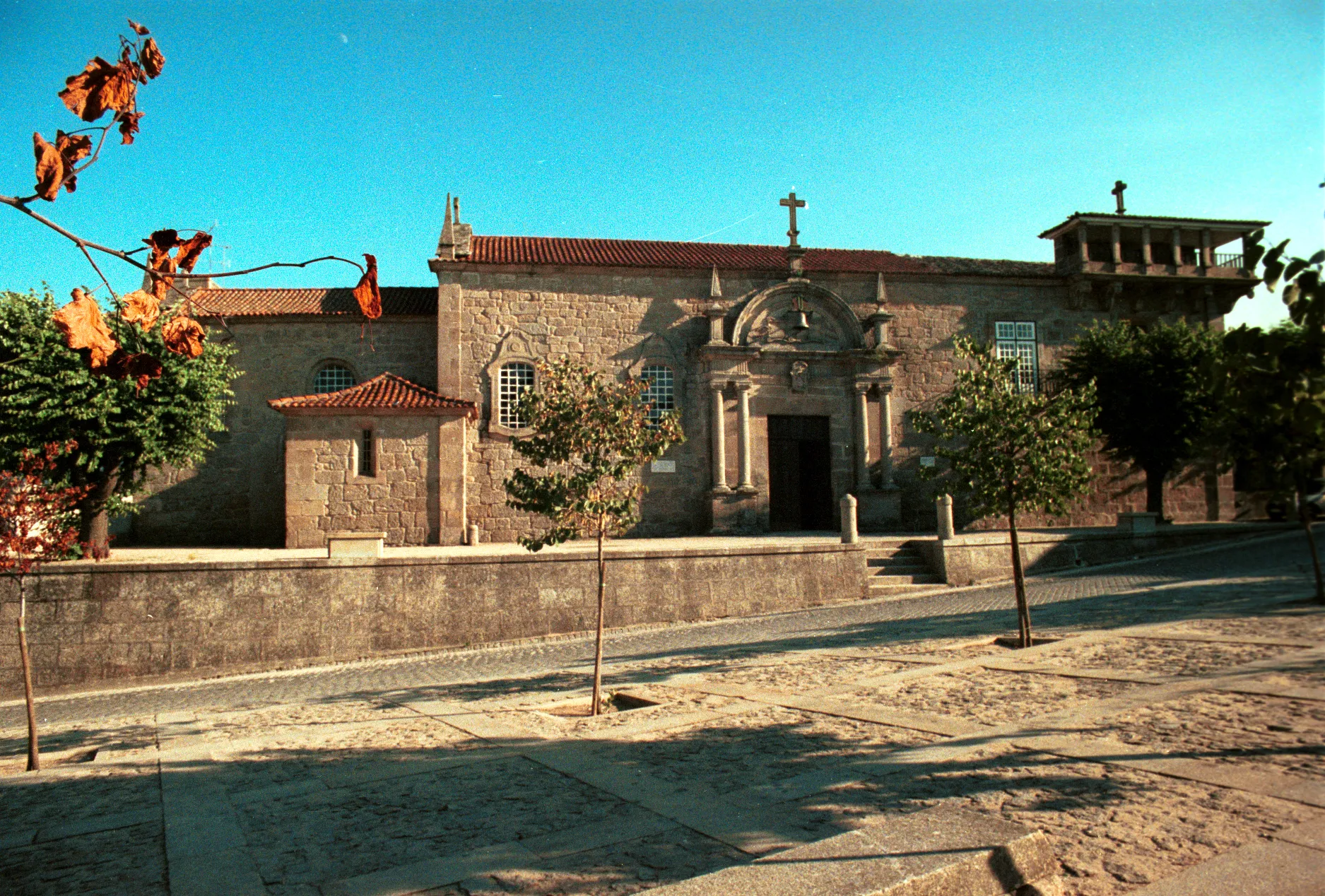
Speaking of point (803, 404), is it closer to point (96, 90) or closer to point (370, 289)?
point (370, 289)

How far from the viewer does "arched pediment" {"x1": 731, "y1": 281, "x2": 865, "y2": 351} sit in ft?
75.6

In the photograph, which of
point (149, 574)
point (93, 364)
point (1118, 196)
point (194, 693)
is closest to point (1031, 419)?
point (93, 364)

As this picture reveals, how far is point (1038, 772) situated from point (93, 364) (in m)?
5.49

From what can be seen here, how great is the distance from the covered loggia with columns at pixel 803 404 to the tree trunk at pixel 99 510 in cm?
1360

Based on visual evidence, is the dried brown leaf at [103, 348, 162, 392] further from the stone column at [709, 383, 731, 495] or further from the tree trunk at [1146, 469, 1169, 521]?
the tree trunk at [1146, 469, 1169, 521]

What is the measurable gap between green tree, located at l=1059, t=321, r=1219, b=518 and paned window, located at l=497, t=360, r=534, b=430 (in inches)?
578

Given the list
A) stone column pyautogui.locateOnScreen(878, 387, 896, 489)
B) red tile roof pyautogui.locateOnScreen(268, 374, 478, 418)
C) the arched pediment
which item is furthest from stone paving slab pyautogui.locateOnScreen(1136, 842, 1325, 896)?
stone column pyautogui.locateOnScreen(878, 387, 896, 489)

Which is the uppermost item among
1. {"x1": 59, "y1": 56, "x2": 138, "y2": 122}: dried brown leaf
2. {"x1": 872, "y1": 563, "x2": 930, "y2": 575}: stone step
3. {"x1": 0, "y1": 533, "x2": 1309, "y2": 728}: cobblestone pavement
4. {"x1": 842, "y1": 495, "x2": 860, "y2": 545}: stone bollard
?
{"x1": 59, "y1": 56, "x2": 138, "y2": 122}: dried brown leaf

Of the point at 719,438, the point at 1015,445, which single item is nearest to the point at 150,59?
the point at 1015,445

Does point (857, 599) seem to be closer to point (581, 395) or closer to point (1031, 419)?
point (1031, 419)

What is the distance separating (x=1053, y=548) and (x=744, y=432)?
26.3 feet

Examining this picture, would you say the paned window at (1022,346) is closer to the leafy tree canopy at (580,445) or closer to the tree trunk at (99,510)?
the leafy tree canopy at (580,445)

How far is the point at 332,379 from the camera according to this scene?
76.7 ft

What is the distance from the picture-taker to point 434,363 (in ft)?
76.6
